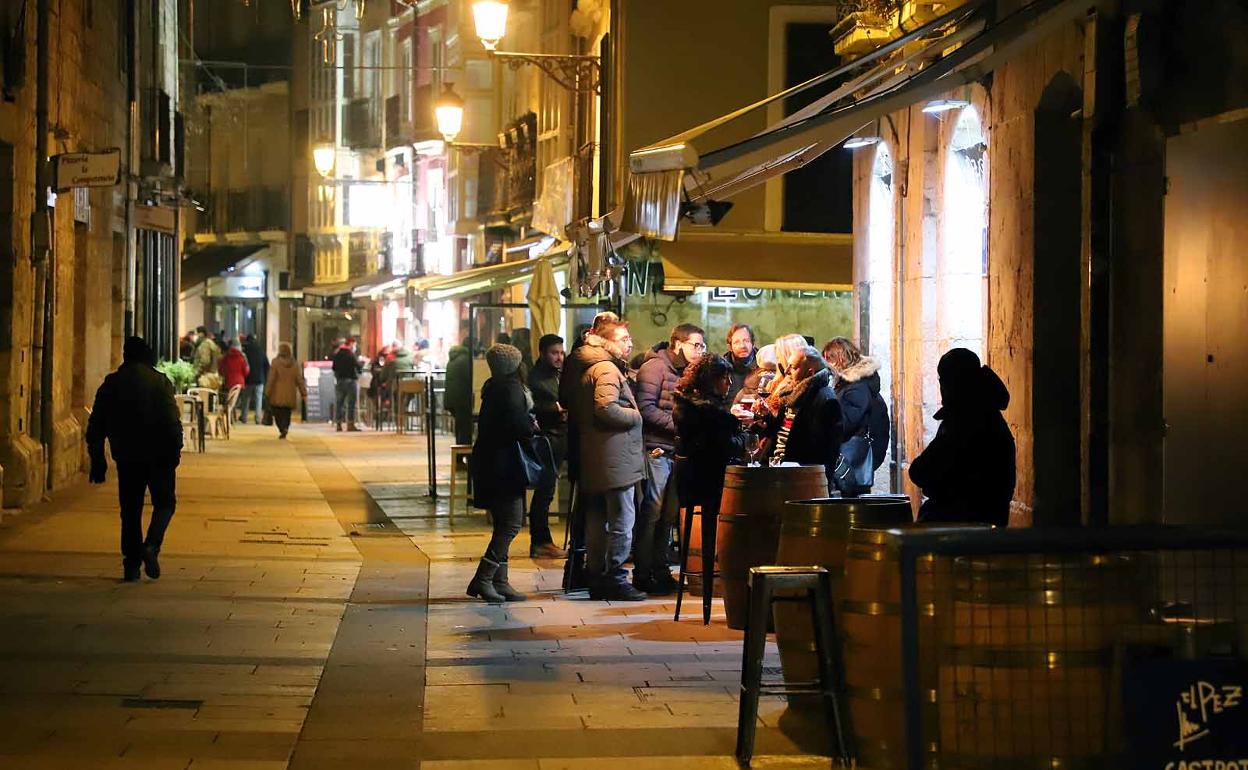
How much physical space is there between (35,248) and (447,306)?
2468 centimetres

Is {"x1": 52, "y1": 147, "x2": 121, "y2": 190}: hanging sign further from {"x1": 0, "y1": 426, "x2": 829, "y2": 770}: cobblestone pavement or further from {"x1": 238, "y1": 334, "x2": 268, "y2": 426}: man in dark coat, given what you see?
{"x1": 238, "y1": 334, "x2": 268, "y2": 426}: man in dark coat

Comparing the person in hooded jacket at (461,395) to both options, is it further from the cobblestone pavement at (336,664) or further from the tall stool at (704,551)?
the tall stool at (704,551)

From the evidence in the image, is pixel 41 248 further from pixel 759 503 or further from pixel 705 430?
pixel 759 503

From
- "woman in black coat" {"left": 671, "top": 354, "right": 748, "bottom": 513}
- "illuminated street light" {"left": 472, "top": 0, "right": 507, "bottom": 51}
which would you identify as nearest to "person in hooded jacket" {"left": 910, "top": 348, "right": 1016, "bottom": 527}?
"woman in black coat" {"left": 671, "top": 354, "right": 748, "bottom": 513}

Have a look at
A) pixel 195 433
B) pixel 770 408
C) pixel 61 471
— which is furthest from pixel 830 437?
pixel 195 433

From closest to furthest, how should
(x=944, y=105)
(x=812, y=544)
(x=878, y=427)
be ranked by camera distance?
1. (x=812, y=544)
2. (x=878, y=427)
3. (x=944, y=105)

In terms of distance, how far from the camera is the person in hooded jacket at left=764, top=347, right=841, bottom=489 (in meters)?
11.2

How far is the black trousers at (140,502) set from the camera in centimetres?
1295

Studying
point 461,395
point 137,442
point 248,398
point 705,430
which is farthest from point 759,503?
point 248,398

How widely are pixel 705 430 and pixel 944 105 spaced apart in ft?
10.8

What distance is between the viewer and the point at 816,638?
7.16 meters

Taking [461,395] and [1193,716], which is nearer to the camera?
[1193,716]

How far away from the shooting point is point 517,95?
3159cm

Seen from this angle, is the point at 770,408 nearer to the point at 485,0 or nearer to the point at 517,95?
the point at 485,0
